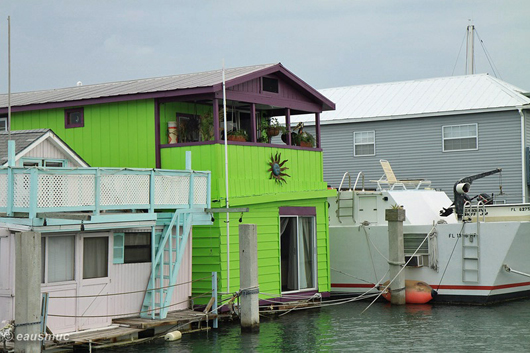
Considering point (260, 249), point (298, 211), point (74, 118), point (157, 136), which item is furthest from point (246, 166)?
point (74, 118)

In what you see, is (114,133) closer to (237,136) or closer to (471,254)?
(237,136)

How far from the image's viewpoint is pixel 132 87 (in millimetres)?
21984

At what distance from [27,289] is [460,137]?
870 inches

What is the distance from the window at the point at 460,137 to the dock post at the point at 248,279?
16.4 metres

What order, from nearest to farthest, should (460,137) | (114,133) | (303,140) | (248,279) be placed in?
(248,279)
(114,133)
(303,140)
(460,137)

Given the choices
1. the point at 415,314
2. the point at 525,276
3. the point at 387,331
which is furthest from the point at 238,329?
the point at 525,276

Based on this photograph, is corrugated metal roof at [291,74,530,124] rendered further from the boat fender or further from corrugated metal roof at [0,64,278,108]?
the boat fender

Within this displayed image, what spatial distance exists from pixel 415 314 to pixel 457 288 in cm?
255

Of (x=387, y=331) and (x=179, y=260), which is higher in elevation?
(x=179, y=260)

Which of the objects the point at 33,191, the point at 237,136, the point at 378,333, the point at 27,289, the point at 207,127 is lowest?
the point at 378,333

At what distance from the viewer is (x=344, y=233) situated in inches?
1014

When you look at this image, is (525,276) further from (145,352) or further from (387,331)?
(145,352)

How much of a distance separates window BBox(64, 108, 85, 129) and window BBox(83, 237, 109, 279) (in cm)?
547

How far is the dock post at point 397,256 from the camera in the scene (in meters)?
23.4
